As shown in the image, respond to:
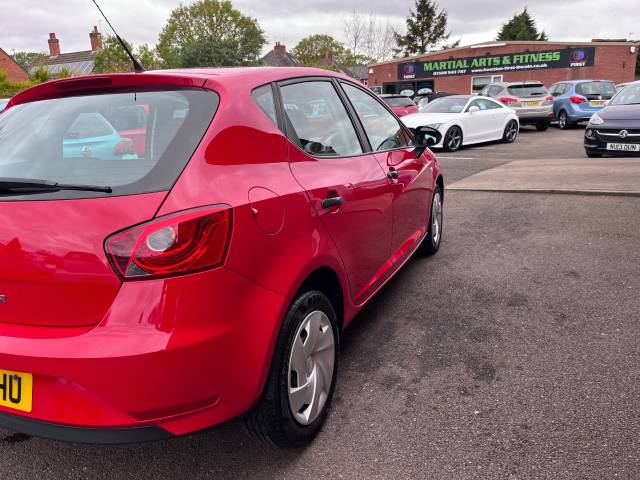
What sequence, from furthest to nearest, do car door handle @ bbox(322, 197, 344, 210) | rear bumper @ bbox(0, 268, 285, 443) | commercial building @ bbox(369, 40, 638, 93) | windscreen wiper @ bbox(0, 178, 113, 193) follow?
1. commercial building @ bbox(369, 40, 638, 93)
2. car door handle @ bbox(322, 197, 344, 210)
3. windscreen wiper @ bbox(0, 178, 113, 193)
4. rear bumper @ bbox(0, 268, 285, 443)

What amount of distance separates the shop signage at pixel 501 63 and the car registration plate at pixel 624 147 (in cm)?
3436

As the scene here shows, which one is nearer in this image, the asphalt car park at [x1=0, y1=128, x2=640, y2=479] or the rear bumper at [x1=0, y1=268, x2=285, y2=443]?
the rear bumper at [x1=0, y1=268, x2=285, y2=443]

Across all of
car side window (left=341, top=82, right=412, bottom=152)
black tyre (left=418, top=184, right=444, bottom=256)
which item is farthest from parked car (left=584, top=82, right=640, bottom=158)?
car side window (left=341, top=82, right=412, bottom=152)

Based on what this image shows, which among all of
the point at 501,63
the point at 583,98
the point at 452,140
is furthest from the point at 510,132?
the point at 501,63

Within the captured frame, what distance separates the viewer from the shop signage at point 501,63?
39.0 metres

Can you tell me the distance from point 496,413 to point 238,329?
142cm

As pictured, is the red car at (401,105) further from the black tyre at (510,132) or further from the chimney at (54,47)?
the chimney at (54,47)

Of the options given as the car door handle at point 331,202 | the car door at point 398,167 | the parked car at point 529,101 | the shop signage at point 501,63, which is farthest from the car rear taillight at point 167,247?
the shop signage at point 501,63

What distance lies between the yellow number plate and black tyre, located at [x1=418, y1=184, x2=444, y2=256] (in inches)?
139

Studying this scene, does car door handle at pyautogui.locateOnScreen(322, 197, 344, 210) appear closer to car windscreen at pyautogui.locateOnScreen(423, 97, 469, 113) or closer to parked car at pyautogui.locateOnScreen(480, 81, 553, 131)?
car windscreen at pyautogui.locateOnScreen(423, 97, 469, 113)

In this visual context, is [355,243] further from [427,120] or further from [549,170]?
[427,120]

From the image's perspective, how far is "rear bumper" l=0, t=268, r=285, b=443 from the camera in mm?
1639

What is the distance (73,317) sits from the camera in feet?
5.60

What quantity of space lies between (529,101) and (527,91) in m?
0.40
